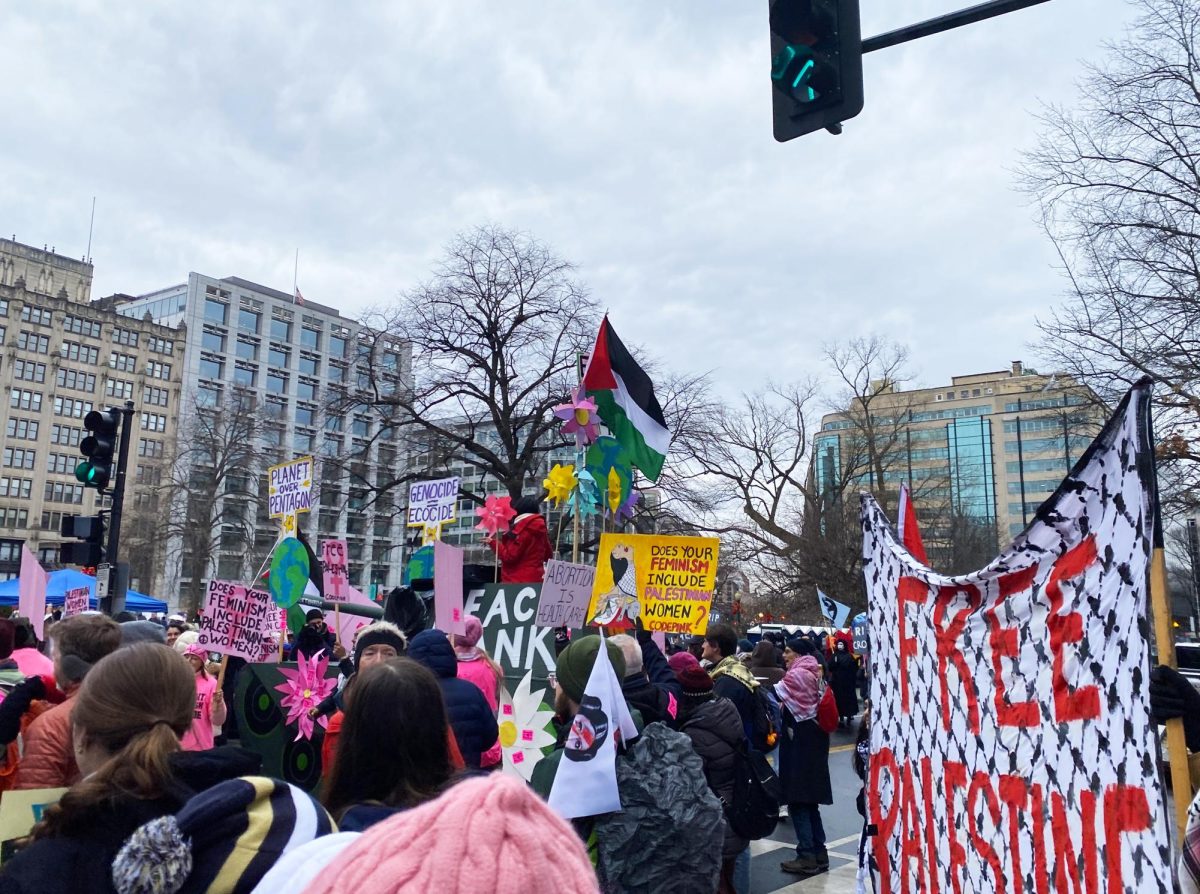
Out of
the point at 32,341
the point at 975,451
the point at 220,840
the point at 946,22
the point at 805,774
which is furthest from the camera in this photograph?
the point at 975,451

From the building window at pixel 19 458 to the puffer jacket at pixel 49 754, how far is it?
91915 mm

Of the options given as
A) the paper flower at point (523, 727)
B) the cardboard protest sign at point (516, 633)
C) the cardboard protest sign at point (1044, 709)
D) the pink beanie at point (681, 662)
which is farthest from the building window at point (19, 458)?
the cardboard protest sign at point (1044, 709)

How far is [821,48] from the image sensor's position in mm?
5559

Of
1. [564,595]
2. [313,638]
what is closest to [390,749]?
[564,595]

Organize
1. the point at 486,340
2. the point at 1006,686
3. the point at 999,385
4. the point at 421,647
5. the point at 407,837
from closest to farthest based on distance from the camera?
the point at 407,837
the point at 1006,686
the point at 421,647
the point at 486,340
the point at 999,385

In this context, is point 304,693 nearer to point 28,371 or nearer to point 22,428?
point 28,371

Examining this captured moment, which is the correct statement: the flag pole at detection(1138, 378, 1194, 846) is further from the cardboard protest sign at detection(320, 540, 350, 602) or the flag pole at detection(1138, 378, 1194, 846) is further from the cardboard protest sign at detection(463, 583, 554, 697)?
the cardboard protest sign at detection(320, 540, 350, 602)

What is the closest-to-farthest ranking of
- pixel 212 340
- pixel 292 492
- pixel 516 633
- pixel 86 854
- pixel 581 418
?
pixel 86 854, pixel 516 633, pixel 581 418, pixel 292 492, pixel 212 340

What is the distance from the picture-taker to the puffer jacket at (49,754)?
125 inches

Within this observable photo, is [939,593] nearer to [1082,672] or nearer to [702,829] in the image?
[1082,672]

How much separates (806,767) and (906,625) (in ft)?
13.7

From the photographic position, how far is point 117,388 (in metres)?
86.0

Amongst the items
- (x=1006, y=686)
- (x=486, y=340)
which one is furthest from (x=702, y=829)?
(x=486, y=340)

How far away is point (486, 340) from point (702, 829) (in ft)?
78.1
